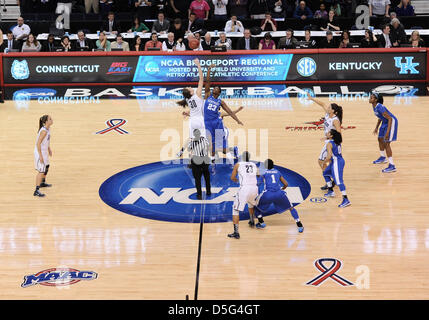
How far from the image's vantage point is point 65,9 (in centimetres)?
2627

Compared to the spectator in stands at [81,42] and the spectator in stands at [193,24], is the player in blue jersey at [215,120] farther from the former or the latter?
the spectator in stands at [193,24]

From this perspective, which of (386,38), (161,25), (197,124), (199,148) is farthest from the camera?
(161,25)

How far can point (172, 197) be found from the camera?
494 inches

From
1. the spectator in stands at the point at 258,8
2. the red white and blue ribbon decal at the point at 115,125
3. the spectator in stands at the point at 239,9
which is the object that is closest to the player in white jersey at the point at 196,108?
the red white and blue ribbon decal at the point at 115,125

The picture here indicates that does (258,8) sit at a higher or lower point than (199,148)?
higher

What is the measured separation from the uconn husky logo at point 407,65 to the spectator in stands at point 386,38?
1981 millimetres

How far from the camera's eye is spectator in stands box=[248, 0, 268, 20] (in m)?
25.8

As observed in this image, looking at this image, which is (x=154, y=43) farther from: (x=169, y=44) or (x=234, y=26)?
(x=234, y=26)

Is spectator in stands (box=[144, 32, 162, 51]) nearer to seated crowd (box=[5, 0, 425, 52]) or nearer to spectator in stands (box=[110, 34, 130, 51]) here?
seated crowd (box=[5, 0, 425, 52])

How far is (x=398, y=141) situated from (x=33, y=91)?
468 inches

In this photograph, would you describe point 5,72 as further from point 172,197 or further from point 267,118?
point 172,197

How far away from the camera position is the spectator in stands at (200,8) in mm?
25656

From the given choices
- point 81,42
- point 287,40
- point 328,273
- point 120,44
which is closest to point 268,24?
point 287,40

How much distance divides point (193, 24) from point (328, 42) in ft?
17.2
